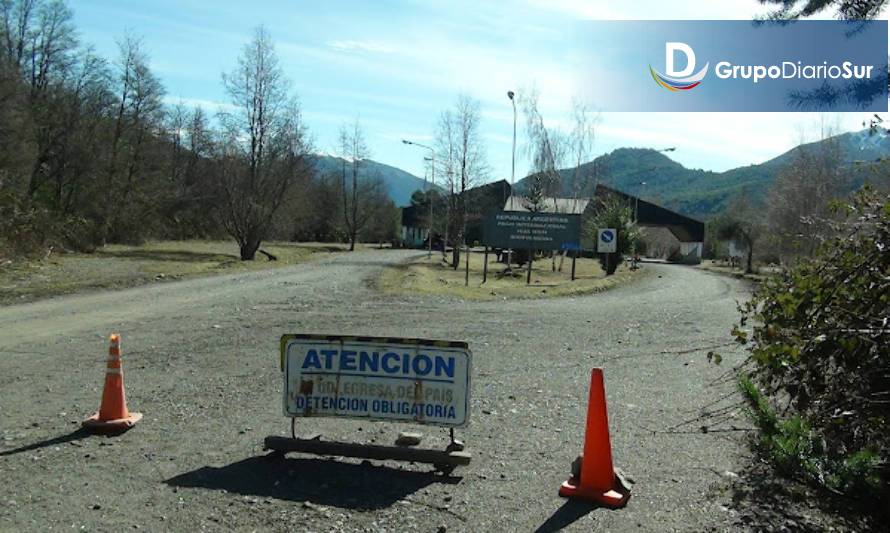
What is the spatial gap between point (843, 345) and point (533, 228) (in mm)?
25982

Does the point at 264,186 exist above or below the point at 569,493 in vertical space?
above

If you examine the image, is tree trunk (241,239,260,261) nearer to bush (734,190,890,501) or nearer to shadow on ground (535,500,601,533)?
shadow on ground (535,500,601,533)

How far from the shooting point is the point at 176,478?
546 cm

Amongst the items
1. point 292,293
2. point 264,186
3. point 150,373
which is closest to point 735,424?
point 150,373

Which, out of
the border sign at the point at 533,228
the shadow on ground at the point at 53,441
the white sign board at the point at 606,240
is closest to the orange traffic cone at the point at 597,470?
the shadow on ground at the point at 53,441

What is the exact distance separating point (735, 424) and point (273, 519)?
497 centimetres

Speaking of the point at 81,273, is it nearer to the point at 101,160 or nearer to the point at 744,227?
the point at 101,160

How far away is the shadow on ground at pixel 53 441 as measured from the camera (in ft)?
19.6

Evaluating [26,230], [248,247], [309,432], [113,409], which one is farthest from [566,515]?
[248,247]

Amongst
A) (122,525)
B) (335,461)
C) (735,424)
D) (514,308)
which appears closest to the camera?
(122,525)

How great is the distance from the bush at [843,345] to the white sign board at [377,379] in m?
2.37

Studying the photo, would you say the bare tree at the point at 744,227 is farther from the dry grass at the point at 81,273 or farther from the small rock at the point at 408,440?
the small rock at the point at 408,440

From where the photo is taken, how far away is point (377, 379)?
615cm

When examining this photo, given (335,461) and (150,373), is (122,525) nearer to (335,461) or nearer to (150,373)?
(335,461)
